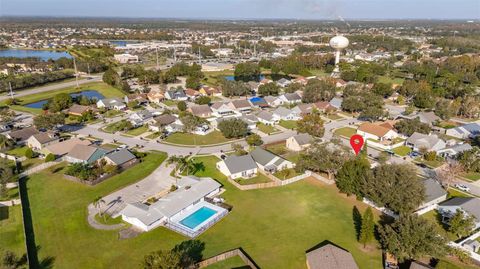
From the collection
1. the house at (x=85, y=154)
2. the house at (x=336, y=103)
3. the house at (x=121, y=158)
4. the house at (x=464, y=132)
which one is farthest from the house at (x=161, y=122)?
the house at (x=464, y=132)

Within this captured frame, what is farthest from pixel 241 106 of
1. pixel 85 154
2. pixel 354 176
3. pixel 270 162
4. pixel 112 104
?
pixel 354 176

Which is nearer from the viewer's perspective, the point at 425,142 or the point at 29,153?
the point at 29,153

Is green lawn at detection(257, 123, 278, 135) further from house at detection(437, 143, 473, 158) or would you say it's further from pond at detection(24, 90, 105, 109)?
pond at detection(24, 90, 105, 109)

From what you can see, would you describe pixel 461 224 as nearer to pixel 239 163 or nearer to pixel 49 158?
pixel 239 163

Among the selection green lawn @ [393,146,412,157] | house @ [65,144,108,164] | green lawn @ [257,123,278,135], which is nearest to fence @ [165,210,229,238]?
house @ [65,144,108,164]

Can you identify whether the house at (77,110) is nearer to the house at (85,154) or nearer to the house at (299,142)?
the house at (85,154)

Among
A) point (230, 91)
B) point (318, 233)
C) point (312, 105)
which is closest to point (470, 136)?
point (312, 105)

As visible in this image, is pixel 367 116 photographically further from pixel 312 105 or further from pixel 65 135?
pixel 65 135
